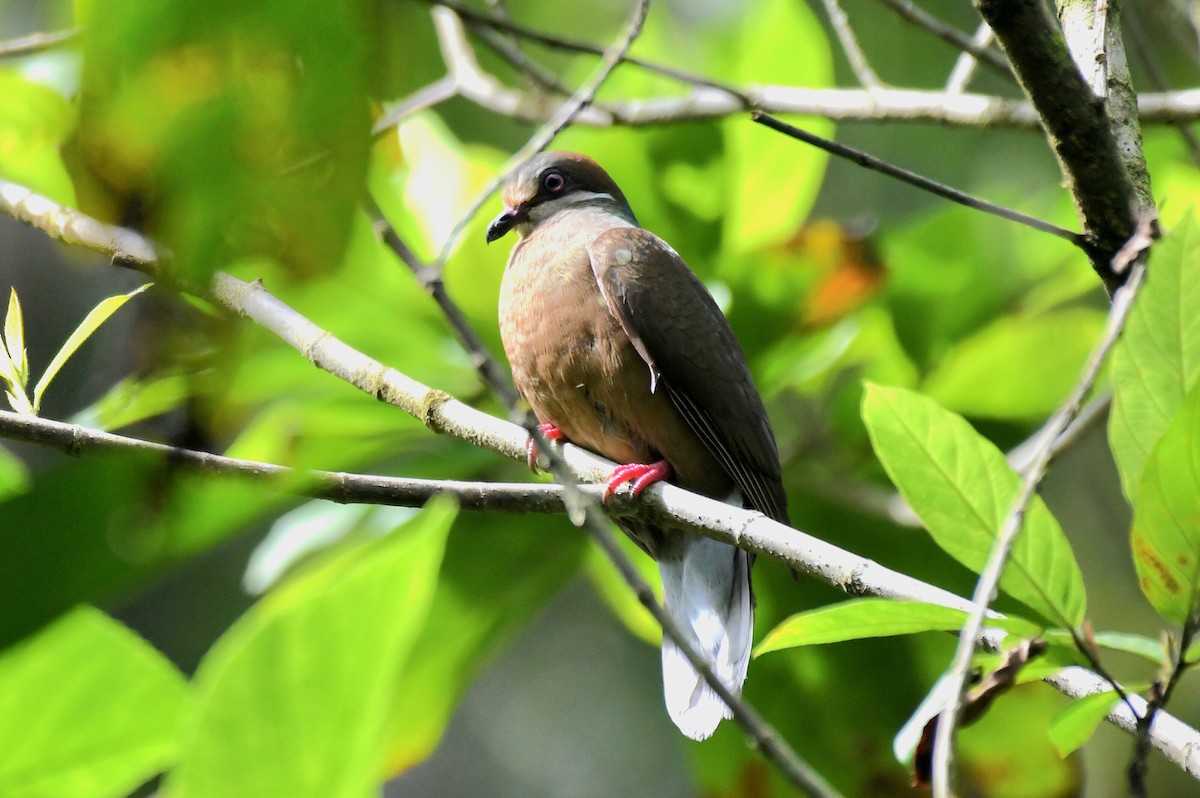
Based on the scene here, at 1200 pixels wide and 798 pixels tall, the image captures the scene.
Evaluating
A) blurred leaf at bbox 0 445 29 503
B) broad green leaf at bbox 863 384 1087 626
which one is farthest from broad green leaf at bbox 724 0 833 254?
blurred leaf at bbox 0 445 29 503

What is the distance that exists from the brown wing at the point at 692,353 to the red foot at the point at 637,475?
0.14m

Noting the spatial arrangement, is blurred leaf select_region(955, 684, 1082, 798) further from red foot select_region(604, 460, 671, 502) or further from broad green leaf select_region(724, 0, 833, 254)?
broad green leaf select_region(724, 0, 833, 254)

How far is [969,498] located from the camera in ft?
4.56

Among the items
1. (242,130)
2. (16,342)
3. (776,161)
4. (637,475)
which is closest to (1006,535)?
(242,130)

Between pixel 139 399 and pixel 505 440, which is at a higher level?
pixel 139 399

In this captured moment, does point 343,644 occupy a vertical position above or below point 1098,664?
above

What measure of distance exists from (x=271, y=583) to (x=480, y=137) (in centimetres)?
477

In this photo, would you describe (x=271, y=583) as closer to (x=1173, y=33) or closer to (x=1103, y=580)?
(x=1173, y=33)

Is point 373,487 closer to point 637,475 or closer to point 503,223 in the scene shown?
point 637,475

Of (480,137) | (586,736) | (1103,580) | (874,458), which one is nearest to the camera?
(874,458)

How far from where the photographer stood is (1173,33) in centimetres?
335

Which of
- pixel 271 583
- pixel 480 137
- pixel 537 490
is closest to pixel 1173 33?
pixel 537 490

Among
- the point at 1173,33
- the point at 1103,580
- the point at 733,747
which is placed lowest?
the point at 1103,580

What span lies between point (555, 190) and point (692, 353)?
36.4 inches
